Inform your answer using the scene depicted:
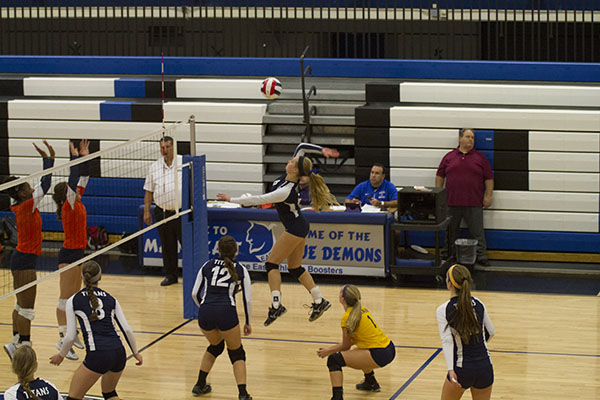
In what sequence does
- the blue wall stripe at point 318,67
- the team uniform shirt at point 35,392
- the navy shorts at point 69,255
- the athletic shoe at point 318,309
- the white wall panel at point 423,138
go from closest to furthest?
the team uniform shirt at point 35,392, the navy shorts at point 69,255, the athletic shoe at point 318,309, the white wall panel at point 423,138, the blue wall stripe at point 318,67

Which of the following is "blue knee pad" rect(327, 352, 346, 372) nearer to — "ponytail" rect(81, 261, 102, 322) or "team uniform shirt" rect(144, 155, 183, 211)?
"ponytail" rect(81, 261, 102, 322)

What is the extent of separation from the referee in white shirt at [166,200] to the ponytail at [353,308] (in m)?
3.64

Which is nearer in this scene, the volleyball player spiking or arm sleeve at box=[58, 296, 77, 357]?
arm sleeve at box=[58, 296, 77, 357]

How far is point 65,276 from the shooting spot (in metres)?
10.0

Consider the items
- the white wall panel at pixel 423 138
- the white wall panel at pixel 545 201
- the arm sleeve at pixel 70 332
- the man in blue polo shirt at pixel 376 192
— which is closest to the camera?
the arm sleeve at pixel 70 332

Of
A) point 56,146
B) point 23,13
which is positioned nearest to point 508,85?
point 56,146

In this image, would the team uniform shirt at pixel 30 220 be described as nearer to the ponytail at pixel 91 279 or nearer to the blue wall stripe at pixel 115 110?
the ponytail at pixel 91 279

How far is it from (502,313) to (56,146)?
324 inches

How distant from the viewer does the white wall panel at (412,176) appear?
562 inches

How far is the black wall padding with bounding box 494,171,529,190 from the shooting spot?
1398 cm

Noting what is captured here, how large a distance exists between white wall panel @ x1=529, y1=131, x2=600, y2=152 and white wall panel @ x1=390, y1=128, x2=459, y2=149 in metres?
1.20

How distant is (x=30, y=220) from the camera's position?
368 inches

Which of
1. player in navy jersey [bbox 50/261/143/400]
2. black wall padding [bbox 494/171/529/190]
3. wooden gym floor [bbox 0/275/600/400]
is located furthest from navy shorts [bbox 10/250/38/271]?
black wall padding [bbox 494/171/529/190]

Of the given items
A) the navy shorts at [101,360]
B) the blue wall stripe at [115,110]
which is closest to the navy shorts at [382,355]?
the navy shorts at [101,360]
